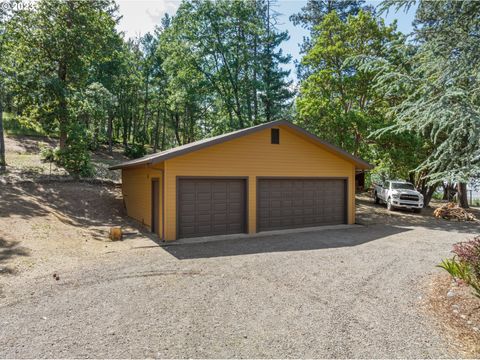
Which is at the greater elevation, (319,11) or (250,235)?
(319,11)

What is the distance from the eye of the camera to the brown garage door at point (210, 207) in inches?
382

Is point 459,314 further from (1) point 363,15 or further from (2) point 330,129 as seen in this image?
(1) point 363,15

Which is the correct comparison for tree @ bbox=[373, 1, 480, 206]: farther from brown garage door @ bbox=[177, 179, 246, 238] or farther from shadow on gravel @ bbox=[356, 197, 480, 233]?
shadow on gravel @ bbox=[356, 197, 480, 233]

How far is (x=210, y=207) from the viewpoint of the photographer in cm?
1016

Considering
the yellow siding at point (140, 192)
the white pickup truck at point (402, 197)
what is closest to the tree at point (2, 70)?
the yellow siding at point (140, 192)

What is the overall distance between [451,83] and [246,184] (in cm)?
654

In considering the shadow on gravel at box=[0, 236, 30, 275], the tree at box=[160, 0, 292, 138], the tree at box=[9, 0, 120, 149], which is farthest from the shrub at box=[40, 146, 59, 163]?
the shadow on gravel at box=[0, 236, 30, 275]

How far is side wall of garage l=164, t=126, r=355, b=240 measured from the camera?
9.42 meters

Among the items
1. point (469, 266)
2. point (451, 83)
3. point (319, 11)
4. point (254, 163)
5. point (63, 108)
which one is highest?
point (319, 11)

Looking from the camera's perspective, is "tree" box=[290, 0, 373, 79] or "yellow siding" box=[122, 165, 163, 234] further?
"tree" box=[290, 0, 373, 79]

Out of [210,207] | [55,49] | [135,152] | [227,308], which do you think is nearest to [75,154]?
[55,49]

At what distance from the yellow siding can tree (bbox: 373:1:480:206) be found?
7.32 metres

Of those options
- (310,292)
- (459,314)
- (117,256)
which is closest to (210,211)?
(117,256)

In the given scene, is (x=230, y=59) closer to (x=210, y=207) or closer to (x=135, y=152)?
(x=135, y=152)
